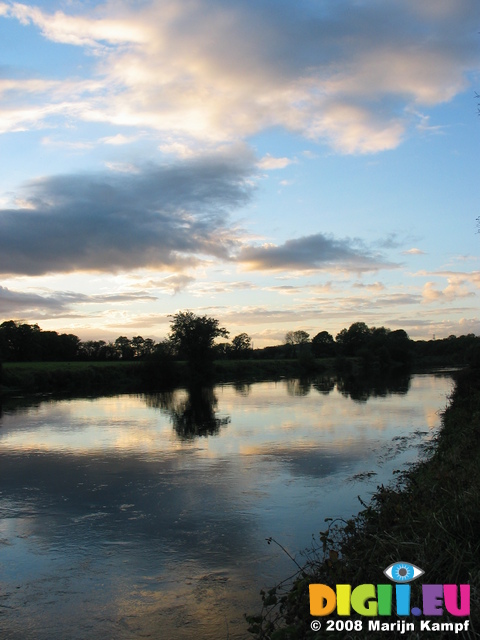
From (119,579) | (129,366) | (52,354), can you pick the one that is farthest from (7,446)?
(52,354)

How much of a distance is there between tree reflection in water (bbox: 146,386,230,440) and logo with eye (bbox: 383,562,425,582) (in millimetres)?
14228

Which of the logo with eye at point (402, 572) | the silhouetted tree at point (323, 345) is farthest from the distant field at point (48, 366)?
the silhouetted tree at point (323, 345)

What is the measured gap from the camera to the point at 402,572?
4730 millimetres

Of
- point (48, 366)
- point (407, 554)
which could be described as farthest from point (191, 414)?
point (48, 366)

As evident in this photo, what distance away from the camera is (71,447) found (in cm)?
1741

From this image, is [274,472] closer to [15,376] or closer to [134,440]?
[134,440]

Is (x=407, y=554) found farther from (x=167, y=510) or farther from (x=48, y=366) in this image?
(x=48, y=366)

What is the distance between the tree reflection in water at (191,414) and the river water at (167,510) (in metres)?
0.25

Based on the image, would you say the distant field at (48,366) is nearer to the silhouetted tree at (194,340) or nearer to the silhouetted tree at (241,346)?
the silhouetted tree at (194,340)

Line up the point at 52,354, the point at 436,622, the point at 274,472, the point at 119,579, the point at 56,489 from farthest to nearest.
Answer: the point at 52,354, the point at 274,472, the point at 56,489, the point at 119,579, the point at 436,622

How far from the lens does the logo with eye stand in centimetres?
463

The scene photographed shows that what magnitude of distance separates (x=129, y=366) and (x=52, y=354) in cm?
2977

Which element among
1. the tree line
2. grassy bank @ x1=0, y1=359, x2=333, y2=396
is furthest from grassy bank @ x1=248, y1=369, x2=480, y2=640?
grassy bank @ x1=0, y1=359, x2=333, y2=396

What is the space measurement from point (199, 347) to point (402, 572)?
58.7 m
